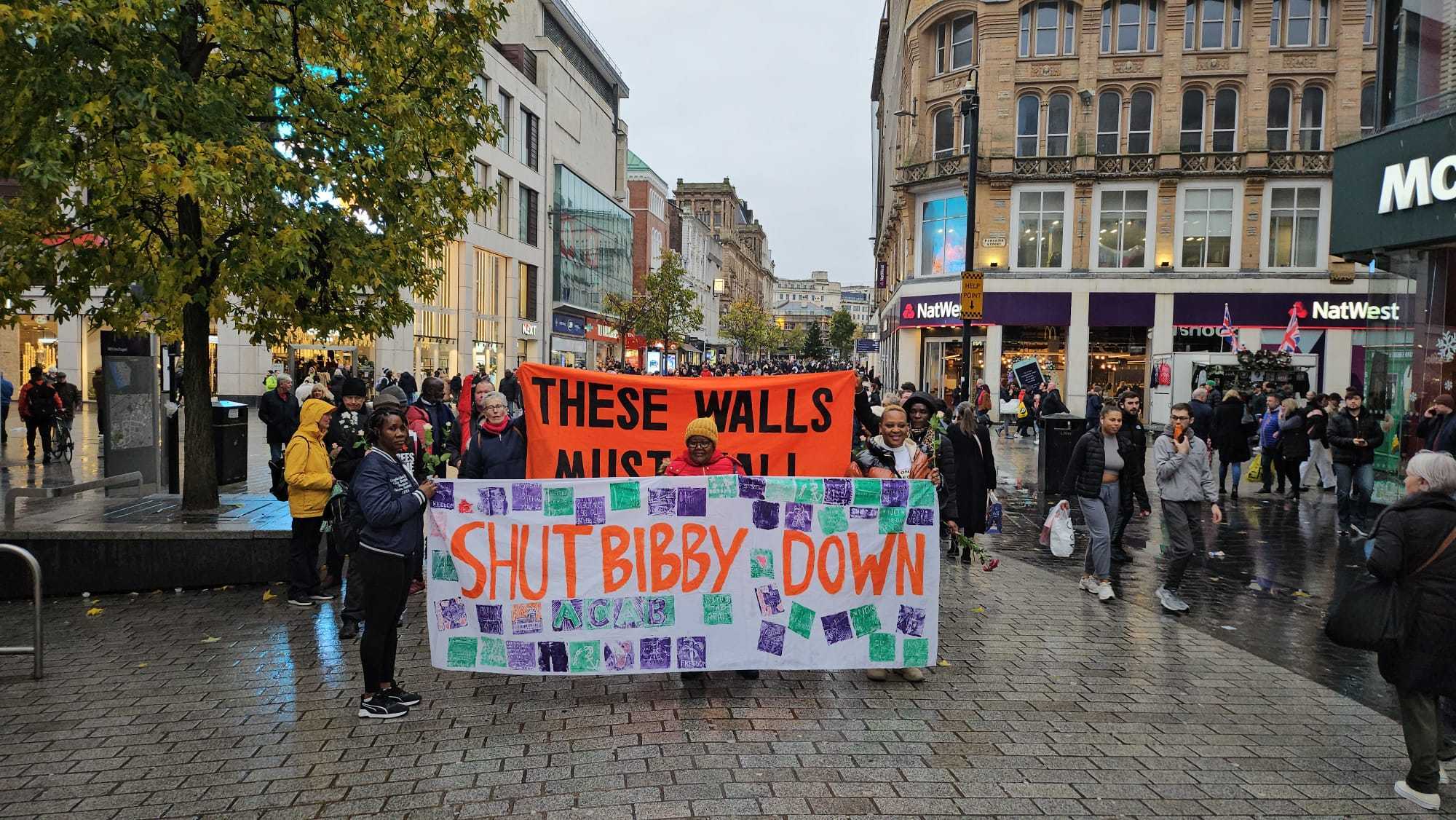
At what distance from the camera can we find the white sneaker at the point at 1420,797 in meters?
4.39

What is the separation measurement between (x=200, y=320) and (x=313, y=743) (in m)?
6.86

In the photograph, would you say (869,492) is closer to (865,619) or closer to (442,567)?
(865,619)

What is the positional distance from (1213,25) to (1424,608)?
39.1 metres

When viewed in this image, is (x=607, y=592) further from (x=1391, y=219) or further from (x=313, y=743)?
(x=1391, y=219)

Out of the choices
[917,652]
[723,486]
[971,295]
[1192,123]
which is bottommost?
[917,652]

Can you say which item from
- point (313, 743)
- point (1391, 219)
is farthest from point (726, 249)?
point (313, 743)

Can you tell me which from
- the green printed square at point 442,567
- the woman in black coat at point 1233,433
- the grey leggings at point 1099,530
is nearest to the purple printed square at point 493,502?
the green printed square at point 442,567

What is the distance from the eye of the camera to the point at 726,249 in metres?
131

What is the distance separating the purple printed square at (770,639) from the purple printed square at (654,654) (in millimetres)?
577

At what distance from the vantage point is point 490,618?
562cm

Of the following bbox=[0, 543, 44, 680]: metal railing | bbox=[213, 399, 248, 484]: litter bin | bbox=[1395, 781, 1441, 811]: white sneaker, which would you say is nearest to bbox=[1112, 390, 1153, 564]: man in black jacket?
bbox=[1395, 781, 1441, 811]: white sneaker

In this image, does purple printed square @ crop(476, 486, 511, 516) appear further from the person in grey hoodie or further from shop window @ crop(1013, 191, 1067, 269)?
shop window @ crop(1013, 191, 1067, 269)

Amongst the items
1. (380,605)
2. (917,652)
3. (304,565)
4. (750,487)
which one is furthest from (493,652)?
(304,565)

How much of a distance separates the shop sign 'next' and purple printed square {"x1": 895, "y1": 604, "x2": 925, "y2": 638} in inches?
415
